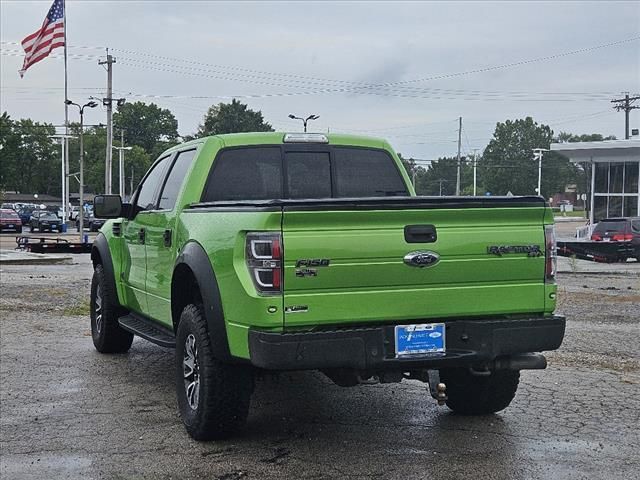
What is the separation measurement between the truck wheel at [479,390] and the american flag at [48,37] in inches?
1318

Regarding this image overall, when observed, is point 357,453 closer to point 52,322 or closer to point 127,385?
point 127,385

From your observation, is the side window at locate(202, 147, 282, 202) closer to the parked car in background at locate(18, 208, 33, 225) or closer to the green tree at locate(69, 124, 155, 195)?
the parked car in background at locate(18, 208, 33, 225)

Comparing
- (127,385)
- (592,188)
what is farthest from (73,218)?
(127,385)

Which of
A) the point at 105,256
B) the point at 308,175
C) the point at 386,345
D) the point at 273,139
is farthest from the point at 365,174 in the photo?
the point at 105,256

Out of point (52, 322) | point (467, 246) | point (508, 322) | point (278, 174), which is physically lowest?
point (52, 322)

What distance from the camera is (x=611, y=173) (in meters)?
44.1

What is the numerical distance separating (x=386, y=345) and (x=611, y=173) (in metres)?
→ 42.3

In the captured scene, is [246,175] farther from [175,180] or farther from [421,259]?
[421,259]

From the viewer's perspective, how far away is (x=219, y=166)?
6.48 m

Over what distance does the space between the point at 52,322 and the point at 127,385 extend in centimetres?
447

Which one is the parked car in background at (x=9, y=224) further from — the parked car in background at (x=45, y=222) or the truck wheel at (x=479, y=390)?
the truck wheel at (x=479, y=390)

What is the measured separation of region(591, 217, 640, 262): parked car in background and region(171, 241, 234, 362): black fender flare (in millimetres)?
23073

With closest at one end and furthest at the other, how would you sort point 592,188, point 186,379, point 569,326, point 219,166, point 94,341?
point 186,379
point 219,166
point 94,341
point 569,326
point 592,188

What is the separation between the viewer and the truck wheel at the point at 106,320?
827cm
